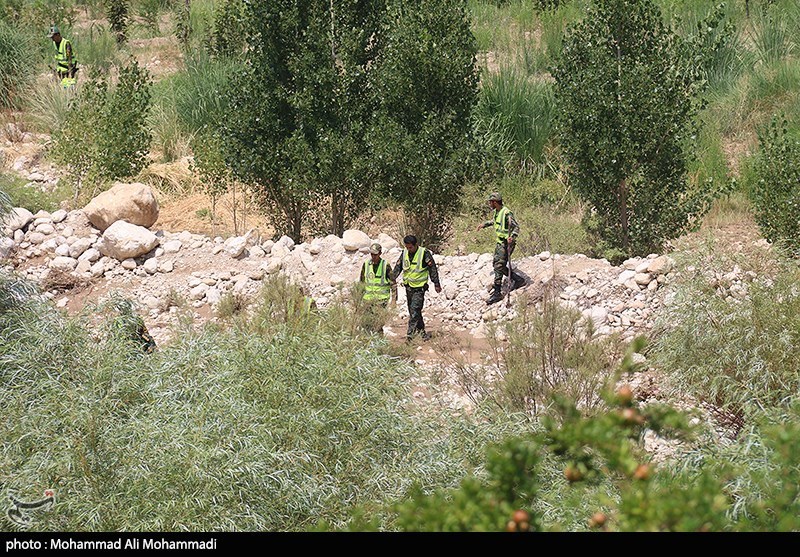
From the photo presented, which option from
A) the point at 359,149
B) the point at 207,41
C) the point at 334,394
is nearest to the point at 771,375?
the point at 334,394

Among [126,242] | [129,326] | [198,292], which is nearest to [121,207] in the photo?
[126,242]

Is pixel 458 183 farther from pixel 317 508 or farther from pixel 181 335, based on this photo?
pixel 317 508

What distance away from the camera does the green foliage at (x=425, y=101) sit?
13.0m

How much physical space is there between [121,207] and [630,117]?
670 centimetres

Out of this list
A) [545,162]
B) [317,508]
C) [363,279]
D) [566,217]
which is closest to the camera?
[317,508]


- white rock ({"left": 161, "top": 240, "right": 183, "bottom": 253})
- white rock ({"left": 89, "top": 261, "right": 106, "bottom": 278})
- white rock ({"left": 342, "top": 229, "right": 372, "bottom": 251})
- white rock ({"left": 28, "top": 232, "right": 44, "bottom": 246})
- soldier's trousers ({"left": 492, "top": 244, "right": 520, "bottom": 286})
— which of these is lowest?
white rock ({"left": 89, "top": 261, "right": 106, "bottom": 278})

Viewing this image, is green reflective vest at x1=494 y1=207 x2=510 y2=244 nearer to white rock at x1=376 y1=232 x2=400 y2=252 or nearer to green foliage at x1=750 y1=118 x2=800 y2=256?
white rock at x1=376 y1=232 x2=400 y2=252

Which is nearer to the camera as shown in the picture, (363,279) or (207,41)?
(363,279)

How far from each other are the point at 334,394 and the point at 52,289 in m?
7.07

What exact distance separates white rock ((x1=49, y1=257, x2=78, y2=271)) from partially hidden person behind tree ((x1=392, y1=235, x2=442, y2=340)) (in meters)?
4.73

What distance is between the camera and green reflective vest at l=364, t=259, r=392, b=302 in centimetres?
1006

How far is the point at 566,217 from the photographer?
1578cm

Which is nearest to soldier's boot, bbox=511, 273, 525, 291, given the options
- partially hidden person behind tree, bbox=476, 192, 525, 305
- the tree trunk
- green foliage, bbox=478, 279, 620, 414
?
partially hidden person behind tree, bbox=476, 192, 525, 305

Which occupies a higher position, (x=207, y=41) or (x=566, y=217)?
(x=207, y=41)
